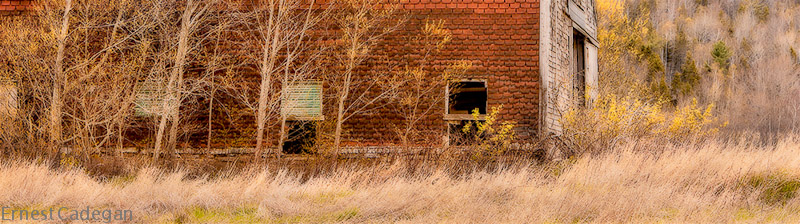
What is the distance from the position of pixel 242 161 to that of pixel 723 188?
8.38 metres

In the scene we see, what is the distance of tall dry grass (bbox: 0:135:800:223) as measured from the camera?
25.1 feet

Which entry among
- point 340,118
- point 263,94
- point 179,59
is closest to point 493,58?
point 340,118

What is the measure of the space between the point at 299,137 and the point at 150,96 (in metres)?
2.87

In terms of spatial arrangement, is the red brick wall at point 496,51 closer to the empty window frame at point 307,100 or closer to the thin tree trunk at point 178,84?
the empty window frame at point 307,100

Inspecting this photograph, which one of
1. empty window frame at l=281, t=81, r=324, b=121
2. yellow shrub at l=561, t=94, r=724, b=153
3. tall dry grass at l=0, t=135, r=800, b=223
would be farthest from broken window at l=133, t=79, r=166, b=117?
yellow shrub at l=561, t=94, r=724, b=153

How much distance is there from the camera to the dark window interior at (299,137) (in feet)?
47.6

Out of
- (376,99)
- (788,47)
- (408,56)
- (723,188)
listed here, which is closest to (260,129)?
(376,99)

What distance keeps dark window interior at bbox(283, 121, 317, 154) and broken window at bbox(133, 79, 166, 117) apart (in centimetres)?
242

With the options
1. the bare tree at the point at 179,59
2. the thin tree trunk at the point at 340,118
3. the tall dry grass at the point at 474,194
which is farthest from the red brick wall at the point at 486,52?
the tall dry grass at the point at 474,194

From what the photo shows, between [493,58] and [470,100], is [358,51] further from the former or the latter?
[470,100]

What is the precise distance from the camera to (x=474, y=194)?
883 centimetres

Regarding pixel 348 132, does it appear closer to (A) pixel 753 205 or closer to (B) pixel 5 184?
(B) pixel 5 184

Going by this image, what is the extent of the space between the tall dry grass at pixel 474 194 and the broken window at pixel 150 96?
2087 mm

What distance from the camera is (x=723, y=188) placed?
9383 millimetres
